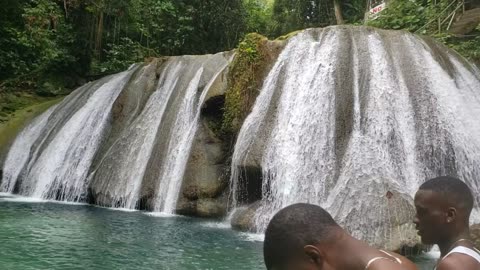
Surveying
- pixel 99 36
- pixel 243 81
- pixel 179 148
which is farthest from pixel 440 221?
pixel 99 36

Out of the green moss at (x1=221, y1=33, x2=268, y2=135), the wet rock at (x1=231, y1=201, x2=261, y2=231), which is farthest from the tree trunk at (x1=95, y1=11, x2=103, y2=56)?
the wet rock at (x1=231, y1=201, x2=261, y2=231)

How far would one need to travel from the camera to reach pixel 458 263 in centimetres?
215

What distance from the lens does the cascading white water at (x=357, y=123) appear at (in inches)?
365

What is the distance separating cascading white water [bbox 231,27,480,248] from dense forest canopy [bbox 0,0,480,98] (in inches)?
156

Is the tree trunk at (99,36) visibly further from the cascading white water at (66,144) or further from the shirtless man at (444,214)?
the shirtless man at (444,214)

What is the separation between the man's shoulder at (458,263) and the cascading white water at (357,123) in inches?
228

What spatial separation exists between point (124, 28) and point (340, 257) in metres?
23.4

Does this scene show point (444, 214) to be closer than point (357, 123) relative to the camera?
Yes

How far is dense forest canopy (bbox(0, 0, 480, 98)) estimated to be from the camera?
58.0 feet

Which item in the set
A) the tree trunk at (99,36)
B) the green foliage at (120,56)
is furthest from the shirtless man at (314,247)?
the tree trunk at (99,36)

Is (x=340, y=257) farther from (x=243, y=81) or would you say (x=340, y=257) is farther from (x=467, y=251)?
(x=243, y=81)

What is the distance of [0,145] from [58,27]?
5.97m

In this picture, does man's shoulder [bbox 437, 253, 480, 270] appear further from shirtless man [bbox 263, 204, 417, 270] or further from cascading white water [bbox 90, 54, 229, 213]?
cascading white water [bbox 90, 54, 229, 213]

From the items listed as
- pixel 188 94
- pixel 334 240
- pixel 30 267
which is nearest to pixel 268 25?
pixel 188 94
